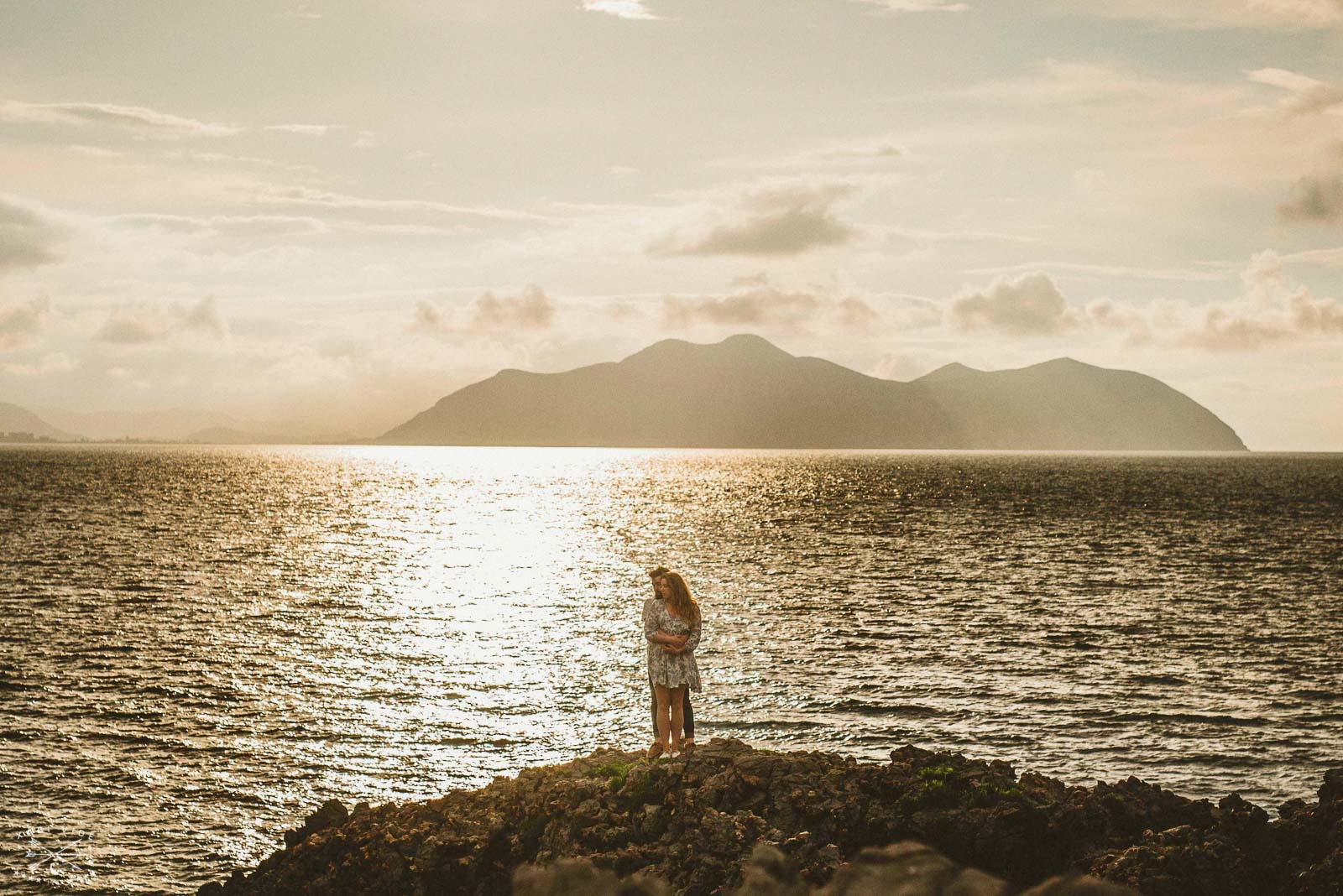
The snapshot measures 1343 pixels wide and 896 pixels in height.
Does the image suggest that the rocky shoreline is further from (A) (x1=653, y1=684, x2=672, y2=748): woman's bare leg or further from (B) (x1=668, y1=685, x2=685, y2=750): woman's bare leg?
(B) (x1=668, y1=685, x2=685, y2=750): woman's bare leg

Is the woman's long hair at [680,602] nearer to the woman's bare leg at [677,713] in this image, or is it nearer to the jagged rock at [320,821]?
the woman's bare leg at [677,713]

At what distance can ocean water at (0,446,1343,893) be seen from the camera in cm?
2216

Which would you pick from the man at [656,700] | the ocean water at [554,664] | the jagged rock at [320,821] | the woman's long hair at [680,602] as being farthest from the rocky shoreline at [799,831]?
the ocean water at [554,664]

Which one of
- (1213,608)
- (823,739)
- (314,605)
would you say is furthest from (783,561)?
(823,739)

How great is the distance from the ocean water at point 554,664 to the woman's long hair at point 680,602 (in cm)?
827

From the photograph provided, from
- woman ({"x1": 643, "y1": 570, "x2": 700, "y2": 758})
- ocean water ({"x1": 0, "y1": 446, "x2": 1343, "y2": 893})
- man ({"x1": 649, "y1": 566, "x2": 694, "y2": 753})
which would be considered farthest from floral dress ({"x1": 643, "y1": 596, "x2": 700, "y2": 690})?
ocean water ({"x1": 0, "y1": 446, "x2": 1343, "y2": 893})

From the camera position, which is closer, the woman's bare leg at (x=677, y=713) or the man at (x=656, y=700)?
the man at (x=656, y=700)

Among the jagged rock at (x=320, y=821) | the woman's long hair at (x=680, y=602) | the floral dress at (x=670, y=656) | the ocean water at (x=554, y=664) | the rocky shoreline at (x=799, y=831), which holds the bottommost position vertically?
the ocean water at (x=554, y=664)

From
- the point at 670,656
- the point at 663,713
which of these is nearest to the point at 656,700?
the point at 663,713

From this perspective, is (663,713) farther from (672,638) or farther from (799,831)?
(799,831)

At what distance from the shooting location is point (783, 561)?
65750 mm

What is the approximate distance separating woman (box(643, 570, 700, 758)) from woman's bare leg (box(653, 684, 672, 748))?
14 mm

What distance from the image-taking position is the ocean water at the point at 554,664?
22156 mm

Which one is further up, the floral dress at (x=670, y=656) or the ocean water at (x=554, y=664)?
the floral dress at (x=670, y=656)
